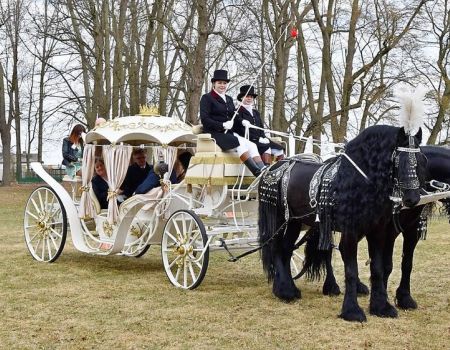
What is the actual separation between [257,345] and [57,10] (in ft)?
57.0

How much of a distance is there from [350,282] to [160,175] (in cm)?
296

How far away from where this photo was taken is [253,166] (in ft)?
23.8

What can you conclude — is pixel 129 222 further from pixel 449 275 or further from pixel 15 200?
pixel 15 200

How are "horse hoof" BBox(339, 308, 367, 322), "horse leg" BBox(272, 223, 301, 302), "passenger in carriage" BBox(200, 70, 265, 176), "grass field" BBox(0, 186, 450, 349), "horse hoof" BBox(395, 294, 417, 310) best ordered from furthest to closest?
"passenger in carriage" BBox(200, 70, 265, 176) → "horse leg" BBox(272, 223, 301, 302) → "horse hoof" BBox(395, 294, 417, 310) → "horse hoof" BBox(339, 308, 367, 322) → "grass field" BBox(0, 186, 450, 349)

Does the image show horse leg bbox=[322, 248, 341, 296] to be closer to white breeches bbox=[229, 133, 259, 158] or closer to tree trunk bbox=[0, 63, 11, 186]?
white breeches bbox=[229, 133, 259, 158]

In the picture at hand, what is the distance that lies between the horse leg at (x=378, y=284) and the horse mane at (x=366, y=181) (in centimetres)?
29

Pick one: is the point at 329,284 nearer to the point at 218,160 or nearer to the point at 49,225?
the point at 218,160

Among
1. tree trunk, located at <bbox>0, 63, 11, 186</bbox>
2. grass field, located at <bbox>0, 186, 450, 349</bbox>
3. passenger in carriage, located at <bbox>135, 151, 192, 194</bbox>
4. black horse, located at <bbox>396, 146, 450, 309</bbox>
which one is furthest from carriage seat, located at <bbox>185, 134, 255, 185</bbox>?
tree trunk, located at <bbox>0, 63, 11, 186</bbox>

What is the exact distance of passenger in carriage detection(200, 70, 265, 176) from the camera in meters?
7.32

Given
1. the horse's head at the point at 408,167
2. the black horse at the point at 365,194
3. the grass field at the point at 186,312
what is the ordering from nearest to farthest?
the grass field at the point at 186,312 < the horse's head at the point at 408,167 < the black horse at the point at 365,194

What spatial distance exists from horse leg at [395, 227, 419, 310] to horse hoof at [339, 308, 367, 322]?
2.64 feet

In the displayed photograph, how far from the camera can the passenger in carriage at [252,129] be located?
792cm

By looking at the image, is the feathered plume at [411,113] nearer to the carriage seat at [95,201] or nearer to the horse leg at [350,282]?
the horse leg at [350,282]

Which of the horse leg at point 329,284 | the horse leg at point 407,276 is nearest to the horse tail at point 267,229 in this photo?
the horse leg at point 329,284
